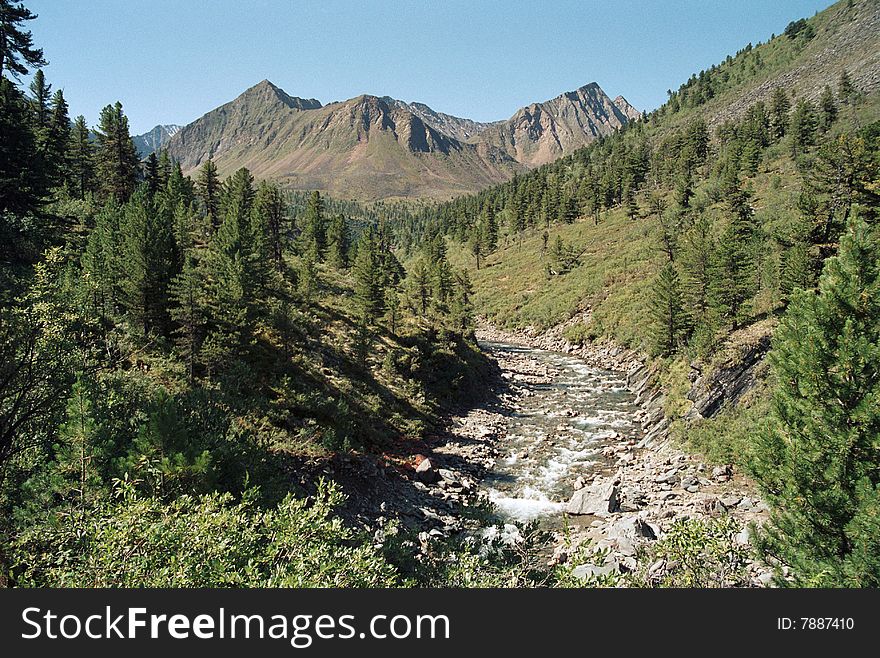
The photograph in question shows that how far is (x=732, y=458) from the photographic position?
24750mm

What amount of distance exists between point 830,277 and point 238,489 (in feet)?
61.9

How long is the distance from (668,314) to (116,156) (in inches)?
2585

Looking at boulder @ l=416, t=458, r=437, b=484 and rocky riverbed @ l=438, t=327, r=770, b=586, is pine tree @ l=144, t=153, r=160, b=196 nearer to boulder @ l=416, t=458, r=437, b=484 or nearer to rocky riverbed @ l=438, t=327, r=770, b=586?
rocky riverbed @ l=438, t=327, r=770, b=586

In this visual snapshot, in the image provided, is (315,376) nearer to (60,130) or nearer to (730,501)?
(730,501)

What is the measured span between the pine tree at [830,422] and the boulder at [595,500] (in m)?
9.73

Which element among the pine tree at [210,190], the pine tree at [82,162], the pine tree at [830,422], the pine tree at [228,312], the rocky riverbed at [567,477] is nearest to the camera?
the pine tree at [830,422]

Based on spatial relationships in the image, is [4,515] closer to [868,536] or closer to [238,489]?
[238,489]

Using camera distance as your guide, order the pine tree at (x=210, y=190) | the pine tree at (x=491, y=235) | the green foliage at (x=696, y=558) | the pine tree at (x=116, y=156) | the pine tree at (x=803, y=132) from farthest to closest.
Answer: the pine tree at (x=491, y=235) < the pine tree at (x=803, y=132) < the pine tree at (x=210, y=190) < the pine tree at (x=116, y=156) < the green foliage at (x=696, y=558)

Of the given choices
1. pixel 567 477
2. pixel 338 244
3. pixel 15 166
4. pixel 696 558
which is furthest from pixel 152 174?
pixel 696 558

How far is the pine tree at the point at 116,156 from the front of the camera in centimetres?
5397

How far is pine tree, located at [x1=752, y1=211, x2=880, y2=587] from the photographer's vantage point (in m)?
11.5

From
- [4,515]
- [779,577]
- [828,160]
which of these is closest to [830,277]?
[779,577]

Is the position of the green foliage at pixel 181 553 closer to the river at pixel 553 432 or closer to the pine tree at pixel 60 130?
the river at pixel 553 432

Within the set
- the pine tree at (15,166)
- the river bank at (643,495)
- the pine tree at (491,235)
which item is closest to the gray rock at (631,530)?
the river bank at (643,495)
